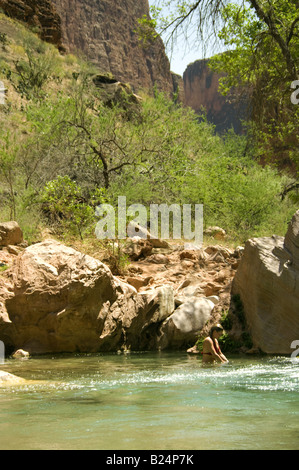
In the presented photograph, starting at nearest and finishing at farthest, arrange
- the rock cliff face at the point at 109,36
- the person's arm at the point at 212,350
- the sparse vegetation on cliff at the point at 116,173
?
the person's arm at the point at 212,350 → the sparse vegetation on cliff at the point at 116,173 → the rock cliff face at the point at 109,36

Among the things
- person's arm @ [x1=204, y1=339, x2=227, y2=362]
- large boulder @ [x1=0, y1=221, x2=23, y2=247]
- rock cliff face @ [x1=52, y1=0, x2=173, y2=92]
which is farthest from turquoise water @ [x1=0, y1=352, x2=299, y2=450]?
rock cliff face @ [x1=52, y1=0, x2=173, y2=92]

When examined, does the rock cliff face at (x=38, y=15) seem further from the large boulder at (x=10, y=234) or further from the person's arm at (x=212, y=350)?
the person's arm at (x=212, y=350)

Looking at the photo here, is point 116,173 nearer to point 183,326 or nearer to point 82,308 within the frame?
point 183,326

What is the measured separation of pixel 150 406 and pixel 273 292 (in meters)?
4.64

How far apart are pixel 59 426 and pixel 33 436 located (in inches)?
13.4

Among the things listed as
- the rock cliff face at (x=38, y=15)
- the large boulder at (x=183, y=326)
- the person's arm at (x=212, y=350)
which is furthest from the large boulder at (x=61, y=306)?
the rock cliff face at (x=38, y=15)

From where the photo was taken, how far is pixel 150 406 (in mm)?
4691

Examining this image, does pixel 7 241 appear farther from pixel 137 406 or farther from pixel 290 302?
pixel 137 406

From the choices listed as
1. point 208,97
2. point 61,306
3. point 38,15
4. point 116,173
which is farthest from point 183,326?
point 208,97

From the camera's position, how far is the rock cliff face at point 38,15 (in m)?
35.4

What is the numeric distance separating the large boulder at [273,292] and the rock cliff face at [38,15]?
31.8 meters

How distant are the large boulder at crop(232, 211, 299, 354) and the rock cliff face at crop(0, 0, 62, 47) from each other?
1251 inches

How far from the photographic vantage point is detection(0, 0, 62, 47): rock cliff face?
35.4 metres
